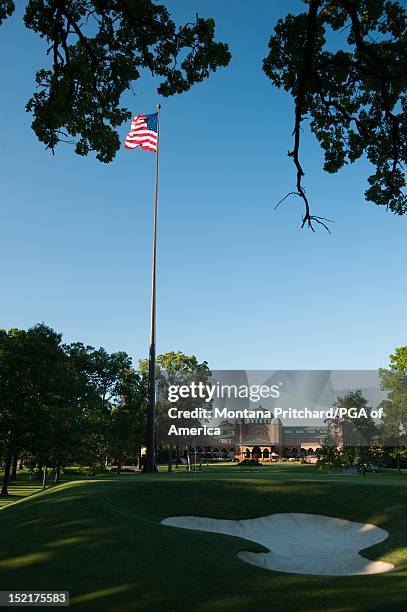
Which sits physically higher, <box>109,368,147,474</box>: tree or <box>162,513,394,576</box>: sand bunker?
<box>109,368,147,474</box>: tree

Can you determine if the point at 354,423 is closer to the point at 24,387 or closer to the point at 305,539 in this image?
the point at 24,387

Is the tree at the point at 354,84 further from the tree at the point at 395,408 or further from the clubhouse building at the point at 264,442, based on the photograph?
the clubhouse building at the point at 264,442

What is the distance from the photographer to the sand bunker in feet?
60.5

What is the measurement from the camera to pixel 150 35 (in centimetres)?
1098

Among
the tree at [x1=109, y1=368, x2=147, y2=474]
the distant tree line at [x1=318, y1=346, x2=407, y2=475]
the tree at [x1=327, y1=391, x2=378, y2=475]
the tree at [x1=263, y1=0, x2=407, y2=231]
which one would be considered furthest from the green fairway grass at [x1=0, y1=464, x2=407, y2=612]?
the tree at [x1=109, y1=368, x2=147, y2=474]

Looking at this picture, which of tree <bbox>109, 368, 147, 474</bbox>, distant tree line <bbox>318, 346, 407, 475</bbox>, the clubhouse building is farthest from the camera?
the clubhouse building

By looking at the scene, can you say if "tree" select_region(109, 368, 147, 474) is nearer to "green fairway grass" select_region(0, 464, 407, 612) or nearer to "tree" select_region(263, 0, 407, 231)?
"green fairway grass" select_region(0, 464, 407, 612)

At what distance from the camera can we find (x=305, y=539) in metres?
22.1

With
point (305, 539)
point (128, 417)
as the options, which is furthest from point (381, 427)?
point (305, 539)

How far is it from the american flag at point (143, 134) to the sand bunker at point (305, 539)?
29588 millimetres

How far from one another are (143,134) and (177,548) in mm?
34061

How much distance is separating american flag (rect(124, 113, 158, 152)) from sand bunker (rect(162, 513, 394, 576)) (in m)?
29.6

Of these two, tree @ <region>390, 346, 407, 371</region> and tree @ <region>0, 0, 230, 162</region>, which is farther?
tree @ <region>390, 346, 407, 371</region>

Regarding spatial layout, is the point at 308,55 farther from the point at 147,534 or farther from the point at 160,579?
the point at 147,534
